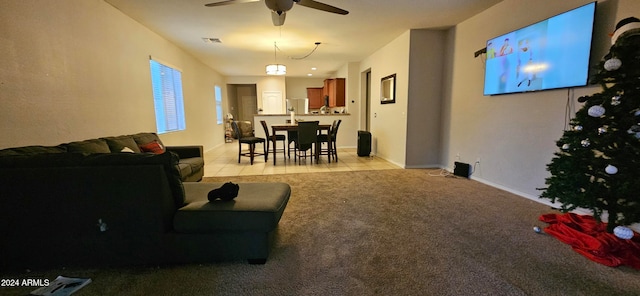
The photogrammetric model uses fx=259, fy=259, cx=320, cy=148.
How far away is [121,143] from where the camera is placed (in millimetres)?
2947

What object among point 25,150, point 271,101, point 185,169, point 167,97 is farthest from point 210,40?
point 271,101

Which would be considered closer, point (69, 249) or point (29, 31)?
point (69, 249)

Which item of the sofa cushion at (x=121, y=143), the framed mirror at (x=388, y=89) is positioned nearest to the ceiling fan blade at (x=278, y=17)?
the sofa cushion at (x=121, y=143)

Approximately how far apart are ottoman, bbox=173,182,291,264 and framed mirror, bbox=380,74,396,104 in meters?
4.12

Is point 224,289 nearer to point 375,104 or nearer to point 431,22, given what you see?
point 431,22

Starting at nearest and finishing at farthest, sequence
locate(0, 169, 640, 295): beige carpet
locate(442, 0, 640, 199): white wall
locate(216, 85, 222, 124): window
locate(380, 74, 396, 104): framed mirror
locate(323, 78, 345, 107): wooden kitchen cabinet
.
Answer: locate(0, 169, 640, 295): beige carpet, locate(442, 0, 640, 199): white wall, locate(380, 74, 396, 104): framed mirror, locate(323, 78, 345, 107): wooden kitchen cabinet, locate(216, 85, 222, 124): window

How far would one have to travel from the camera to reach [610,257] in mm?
1799

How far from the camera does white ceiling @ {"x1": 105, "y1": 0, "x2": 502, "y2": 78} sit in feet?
11.0

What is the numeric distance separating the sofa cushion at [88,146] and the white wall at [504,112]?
463 centimetres

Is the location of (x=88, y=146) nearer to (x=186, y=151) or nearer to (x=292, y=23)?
(x=186, y=151)

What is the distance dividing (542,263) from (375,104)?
4882 millimetres

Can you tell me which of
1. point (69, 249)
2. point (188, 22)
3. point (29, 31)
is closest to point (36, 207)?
point (69, 249)

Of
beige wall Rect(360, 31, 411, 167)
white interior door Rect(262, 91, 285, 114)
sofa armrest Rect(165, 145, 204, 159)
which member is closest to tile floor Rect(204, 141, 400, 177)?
beige wall Rect(360, 31, 411, 167)

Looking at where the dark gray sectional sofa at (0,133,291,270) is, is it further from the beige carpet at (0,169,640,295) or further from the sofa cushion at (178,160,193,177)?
the sofa cushion at (178,160,193,177)
